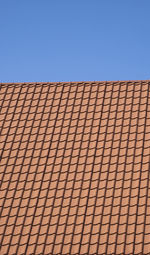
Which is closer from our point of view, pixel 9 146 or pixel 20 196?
pixel 20 196

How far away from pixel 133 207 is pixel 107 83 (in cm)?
527

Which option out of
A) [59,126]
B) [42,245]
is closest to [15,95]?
[59,126]

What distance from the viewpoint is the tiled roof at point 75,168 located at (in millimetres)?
14000

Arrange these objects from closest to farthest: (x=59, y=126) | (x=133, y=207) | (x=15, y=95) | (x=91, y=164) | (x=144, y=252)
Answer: (x=144, y=252) < (x=133, y=207) < (x=91, y=164) < (x=59, y=126) < (x=15, y=95)

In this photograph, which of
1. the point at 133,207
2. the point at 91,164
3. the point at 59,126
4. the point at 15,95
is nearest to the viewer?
the point at 133,207

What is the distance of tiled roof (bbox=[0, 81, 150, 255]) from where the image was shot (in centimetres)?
1400

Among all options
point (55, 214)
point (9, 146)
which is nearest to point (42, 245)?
point (55, 214)

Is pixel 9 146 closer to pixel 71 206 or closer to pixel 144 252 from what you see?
pixel 71 206

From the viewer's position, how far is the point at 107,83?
18.0 metres

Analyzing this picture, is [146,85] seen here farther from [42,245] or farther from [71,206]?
[42,245]

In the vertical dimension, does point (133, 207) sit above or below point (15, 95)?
below

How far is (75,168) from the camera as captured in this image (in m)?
15.7

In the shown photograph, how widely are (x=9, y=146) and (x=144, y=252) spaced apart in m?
5.80

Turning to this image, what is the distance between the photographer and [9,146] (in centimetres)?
1669
